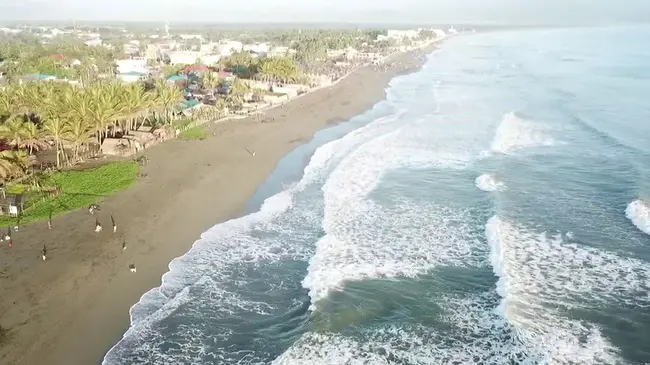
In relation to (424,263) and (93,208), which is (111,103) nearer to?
(93,208)

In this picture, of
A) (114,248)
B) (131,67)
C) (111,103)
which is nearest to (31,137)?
(111,103)

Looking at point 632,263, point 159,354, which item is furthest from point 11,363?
point 632,263

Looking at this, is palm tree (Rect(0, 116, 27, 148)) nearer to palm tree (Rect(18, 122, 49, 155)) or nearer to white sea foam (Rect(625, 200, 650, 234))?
palm tree (Rect(18, 122, 49, 155))

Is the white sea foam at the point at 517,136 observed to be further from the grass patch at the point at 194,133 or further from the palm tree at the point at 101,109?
the palm tree at the point at 101,109

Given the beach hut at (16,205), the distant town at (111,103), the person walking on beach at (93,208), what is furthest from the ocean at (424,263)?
the distant town at (111,103)

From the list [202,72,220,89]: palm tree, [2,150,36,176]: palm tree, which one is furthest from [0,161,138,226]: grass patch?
[202,72,220,89]: palm tree

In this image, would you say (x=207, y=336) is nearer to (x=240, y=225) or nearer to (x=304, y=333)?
(x=304, y=333)
